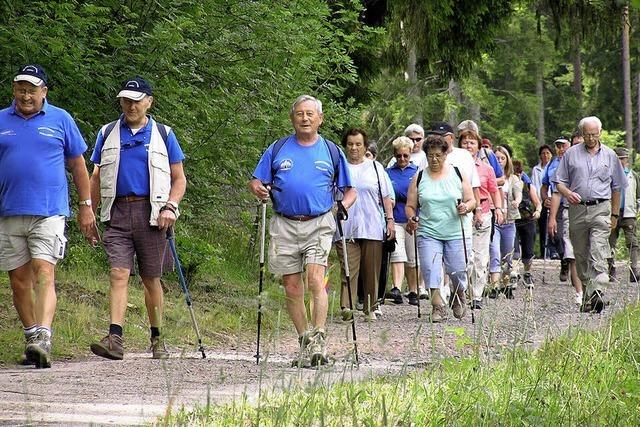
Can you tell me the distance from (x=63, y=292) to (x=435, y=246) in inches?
147

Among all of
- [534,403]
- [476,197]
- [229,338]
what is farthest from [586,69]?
[534,403]

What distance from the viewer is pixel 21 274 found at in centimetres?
1028

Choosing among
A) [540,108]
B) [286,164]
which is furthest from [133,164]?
[540,108]

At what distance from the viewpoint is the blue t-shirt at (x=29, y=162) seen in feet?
32.8

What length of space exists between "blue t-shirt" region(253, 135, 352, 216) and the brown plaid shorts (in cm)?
89

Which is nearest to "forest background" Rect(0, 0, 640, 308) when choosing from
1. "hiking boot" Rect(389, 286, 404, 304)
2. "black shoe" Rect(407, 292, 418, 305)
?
"hiking boot" Rect(389, 286, 404, 304)

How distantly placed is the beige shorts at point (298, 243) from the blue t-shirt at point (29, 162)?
1668mm

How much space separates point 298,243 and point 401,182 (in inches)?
250

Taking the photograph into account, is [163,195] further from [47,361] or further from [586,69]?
[586,69]

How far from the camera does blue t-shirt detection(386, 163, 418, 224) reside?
1658 centimetres

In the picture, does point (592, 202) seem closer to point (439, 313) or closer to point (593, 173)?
point (593, 173)

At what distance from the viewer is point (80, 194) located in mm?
10336

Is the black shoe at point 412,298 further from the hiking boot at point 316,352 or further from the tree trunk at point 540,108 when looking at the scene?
the tree trunk at point 540,108

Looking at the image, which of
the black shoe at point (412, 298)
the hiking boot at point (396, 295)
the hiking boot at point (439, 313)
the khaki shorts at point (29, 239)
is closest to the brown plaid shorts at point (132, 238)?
the khaki shorts at point (29, 239)
